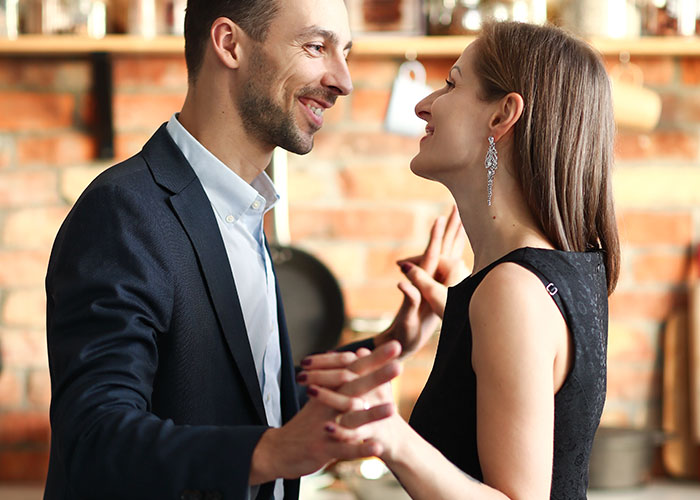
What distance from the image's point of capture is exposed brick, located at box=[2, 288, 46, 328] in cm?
209

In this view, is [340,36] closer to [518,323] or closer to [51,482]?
[518,323]

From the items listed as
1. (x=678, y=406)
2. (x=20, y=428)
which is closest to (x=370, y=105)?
(x=678, y=406)

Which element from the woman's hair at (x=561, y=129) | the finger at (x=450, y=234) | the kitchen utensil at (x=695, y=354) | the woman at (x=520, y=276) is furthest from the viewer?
the kitchen utensil at (x=695, y=354)

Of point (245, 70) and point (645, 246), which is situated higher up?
point (245, 70)

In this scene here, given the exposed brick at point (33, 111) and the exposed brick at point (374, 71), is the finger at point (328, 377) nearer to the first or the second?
the exposed brick at point (374, 71)

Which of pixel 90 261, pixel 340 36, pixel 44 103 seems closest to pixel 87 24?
pixel 44 103

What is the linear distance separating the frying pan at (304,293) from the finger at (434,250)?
0.76 metres

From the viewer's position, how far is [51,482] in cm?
104

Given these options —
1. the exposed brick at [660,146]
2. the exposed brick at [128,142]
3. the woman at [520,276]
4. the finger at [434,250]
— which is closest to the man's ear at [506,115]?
the woman at [520,276]

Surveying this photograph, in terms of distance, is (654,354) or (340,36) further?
(654,354)

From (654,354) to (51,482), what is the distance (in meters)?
1.55

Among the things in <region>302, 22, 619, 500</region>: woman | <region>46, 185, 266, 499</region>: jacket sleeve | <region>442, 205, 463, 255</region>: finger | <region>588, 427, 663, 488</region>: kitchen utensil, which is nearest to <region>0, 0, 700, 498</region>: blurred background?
<region>588, 427, 663, 488</region>: kitchen utensil

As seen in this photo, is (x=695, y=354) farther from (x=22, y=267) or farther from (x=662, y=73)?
(x=22, y=267)

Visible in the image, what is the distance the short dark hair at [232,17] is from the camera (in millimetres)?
1228
